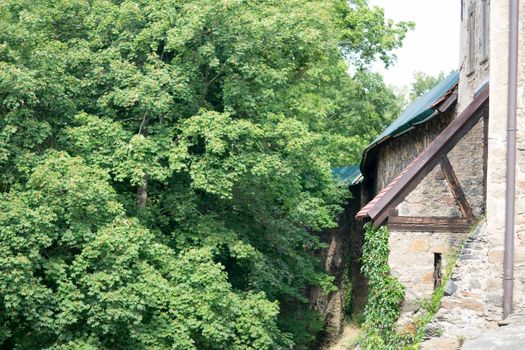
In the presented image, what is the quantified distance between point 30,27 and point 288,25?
18.1 ft

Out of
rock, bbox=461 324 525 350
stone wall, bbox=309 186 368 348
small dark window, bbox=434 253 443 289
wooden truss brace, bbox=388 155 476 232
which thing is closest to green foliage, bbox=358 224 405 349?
wooden truss brace, bbox=388 155 476 232

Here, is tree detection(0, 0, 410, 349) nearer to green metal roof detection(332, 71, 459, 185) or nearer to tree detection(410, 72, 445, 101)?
green metal roof detection(332, 71, 459, 185)

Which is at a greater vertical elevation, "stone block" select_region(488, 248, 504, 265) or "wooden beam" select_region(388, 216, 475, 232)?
"wooden beam" select_region(388, 216, 475, 232)

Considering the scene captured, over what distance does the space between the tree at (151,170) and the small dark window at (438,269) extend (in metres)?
5.47

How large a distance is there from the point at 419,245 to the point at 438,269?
47 centimetres

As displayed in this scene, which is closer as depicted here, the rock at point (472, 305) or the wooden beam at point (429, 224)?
the rock at point (472, 305)

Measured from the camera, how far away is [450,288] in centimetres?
1443

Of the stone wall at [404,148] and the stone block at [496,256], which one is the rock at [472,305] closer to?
the stone block at [496,256]

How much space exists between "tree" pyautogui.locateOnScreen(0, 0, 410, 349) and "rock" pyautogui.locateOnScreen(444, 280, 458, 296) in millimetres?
7283

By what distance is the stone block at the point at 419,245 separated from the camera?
56.0 feet

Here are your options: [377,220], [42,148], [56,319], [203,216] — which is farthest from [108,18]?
[377,220]

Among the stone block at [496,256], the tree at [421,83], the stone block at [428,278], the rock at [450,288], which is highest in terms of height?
the tree at [421,83]

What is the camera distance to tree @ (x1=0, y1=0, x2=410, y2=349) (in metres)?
20.0

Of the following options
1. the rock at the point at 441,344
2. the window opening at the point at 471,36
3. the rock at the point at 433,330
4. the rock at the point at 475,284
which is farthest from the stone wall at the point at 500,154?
the window opening at the point at 471,36
